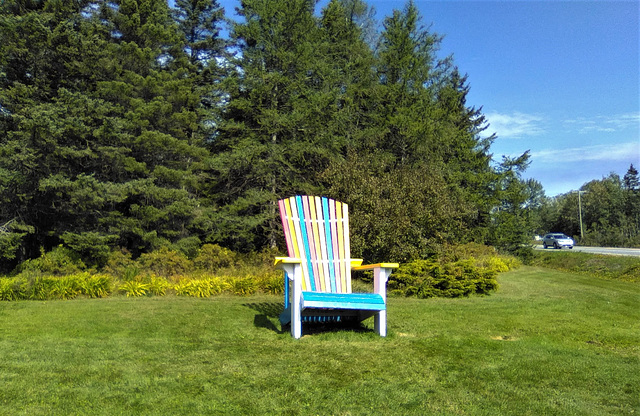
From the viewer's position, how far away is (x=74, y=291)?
719cm

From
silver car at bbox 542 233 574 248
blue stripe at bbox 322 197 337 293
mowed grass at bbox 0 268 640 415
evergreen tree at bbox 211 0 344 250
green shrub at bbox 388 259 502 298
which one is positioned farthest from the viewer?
silver car at bbox 542 233 574 248

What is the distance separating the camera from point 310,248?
471cm

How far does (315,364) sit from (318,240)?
1.74 m

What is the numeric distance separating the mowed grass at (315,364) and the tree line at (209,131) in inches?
150

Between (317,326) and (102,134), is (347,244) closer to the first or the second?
(317,326)

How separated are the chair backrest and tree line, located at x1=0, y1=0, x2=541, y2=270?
11.1ft

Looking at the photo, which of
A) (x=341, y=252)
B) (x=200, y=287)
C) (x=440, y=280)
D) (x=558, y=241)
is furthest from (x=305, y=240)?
(x=558, y=241)

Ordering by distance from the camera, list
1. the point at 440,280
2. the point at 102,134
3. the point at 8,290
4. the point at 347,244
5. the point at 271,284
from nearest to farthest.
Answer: the point at 347,244 → the point at 8,290 → the point at 440,280 → the point at 271,284 → the point at 102,134

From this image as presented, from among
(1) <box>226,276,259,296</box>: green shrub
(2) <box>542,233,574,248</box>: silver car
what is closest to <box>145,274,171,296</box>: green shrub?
(1) <box>226,276,259,296</box>: green shrub

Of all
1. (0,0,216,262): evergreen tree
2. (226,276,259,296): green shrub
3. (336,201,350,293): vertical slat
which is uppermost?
(0,0,216,262): evergreen tree

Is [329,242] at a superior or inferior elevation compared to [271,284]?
superior

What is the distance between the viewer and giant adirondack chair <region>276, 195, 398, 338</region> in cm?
417

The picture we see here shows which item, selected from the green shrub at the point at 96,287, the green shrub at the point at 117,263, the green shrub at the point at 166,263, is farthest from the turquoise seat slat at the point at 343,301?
the green shrub at the point at 117,263

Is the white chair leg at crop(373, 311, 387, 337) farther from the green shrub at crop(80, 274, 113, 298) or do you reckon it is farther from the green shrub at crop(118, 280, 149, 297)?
the green shrub at crop(80, 274, 113, 298)
